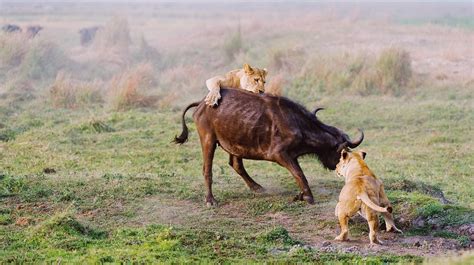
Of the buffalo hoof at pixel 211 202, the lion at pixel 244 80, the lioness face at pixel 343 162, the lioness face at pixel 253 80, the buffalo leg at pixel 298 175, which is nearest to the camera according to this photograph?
the lioness face at pixel 343 162

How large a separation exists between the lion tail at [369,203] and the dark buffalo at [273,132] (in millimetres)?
1614

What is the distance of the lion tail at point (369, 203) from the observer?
8.21 meters

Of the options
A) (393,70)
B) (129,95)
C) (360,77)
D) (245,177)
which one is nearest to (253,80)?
(245,177)

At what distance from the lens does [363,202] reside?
8.41m

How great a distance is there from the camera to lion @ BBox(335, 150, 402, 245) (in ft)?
27.6

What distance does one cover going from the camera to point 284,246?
830cm

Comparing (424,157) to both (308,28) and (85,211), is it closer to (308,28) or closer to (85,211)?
(85,211)

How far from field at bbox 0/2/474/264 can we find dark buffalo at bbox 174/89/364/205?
19.1 inches

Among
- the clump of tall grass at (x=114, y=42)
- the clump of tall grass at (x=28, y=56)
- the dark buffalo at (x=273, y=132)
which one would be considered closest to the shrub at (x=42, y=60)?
the clump of tall grass at (x=28, y=56)

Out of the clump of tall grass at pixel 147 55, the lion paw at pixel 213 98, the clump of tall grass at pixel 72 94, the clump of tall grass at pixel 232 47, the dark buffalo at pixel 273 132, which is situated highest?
the lion paw at pixel 213 98

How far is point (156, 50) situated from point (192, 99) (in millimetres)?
9265

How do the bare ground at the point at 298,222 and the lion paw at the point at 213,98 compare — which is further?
the lion paw at the point at 213,98

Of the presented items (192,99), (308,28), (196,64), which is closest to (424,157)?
(192,99)

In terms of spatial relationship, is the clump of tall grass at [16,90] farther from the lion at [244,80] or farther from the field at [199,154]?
the lion at [244,80]
